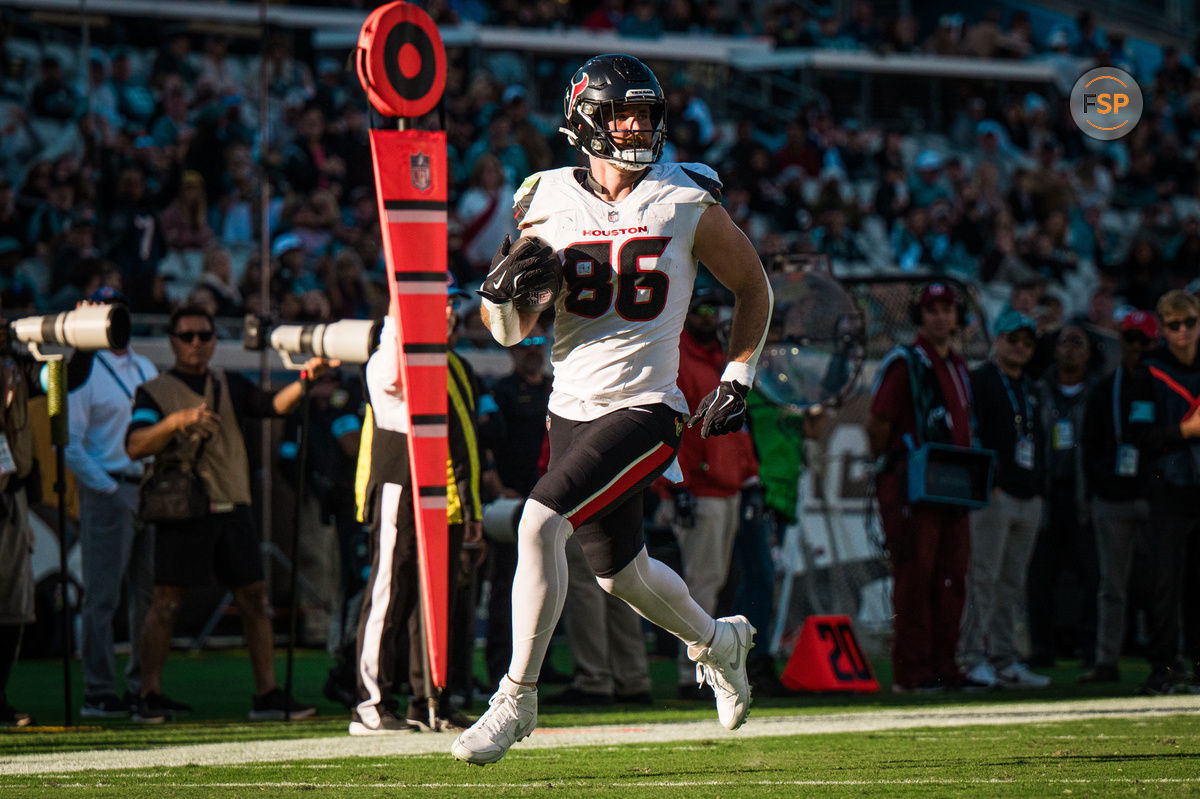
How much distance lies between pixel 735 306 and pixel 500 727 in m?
1.57

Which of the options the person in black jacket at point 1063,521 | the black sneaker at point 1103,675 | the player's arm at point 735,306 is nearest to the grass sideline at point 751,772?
the player's arm at point 735,306

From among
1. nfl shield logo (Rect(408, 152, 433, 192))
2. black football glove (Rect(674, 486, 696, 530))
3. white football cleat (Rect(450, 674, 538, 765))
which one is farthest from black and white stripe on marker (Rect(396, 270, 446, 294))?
black football glove (Rect(674, 486, 696, 530))

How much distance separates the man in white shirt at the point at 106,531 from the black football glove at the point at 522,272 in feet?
12.9

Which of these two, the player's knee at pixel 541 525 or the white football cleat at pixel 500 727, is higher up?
the player's knee at pixel 541 525

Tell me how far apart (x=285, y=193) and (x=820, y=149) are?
842 cm

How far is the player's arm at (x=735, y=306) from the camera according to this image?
534 cm

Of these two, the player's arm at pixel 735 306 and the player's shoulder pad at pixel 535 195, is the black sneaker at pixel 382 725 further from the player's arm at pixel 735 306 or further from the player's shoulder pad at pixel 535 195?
the player's shoulder pad at pixel 535 195

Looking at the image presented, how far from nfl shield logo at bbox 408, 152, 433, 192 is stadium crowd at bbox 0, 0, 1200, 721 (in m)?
0.52

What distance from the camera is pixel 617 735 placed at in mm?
7066

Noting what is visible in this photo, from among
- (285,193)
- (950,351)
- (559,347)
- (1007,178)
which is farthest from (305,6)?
(559,347)

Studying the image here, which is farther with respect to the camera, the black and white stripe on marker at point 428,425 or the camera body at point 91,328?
the camera body at point 91,328

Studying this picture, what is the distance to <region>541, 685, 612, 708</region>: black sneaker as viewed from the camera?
897 cm

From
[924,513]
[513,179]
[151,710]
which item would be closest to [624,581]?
[151,710]

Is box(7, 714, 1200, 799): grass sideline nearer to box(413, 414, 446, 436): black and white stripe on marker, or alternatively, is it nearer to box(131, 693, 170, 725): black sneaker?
box(413, 414, 446, 436): black and white stripe on marker
